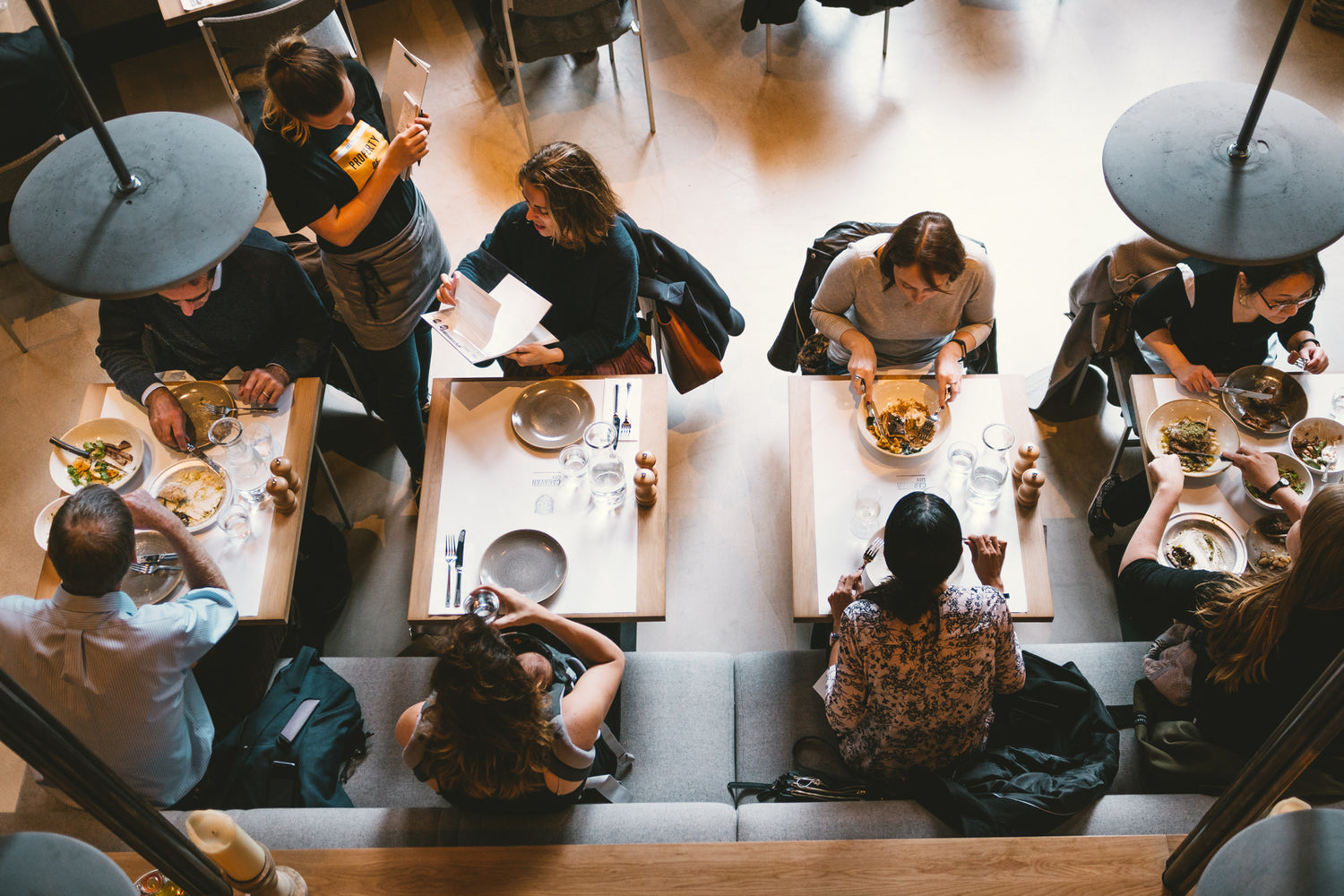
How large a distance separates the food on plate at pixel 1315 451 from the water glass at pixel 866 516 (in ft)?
4.12

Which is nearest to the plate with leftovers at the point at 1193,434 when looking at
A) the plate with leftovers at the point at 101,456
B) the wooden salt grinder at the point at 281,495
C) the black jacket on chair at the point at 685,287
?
the black jacket on chair at the point at 685,287

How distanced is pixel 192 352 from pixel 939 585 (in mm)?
2524

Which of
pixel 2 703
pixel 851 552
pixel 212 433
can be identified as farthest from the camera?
pixel 212 433

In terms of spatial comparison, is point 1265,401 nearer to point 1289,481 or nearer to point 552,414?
point 1289,481

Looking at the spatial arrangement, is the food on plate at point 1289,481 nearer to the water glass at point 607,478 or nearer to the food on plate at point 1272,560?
the food on plate at point 1272,560

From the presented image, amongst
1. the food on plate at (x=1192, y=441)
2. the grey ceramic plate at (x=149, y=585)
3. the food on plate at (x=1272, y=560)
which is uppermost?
the grey ceramic plate at (x=149, y=585)

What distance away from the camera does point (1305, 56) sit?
15.9 feet

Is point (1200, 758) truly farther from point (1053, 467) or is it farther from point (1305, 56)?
point (1305, 56)

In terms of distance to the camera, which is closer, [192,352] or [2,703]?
[2,703]

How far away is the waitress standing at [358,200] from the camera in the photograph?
279cm

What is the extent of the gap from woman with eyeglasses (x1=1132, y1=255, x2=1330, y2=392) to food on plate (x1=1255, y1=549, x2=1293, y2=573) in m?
0.57

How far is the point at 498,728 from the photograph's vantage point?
1.98 m

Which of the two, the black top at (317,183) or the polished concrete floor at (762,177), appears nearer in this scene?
the black top at (317,183)

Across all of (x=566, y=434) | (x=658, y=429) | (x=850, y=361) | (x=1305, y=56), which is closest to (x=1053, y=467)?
(x=850, y=361)
